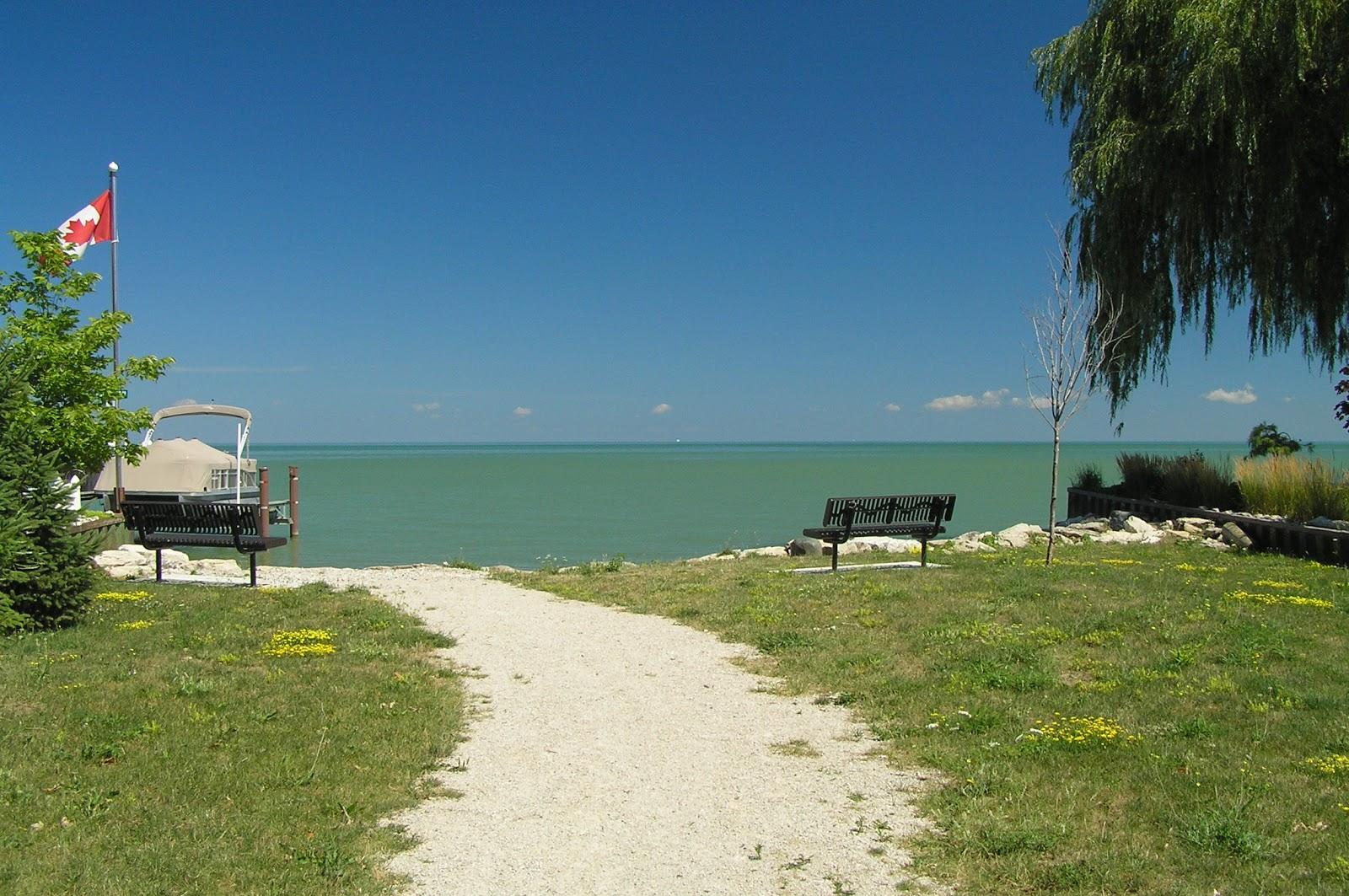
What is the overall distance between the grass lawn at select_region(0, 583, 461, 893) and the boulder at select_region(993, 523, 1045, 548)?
12.1m

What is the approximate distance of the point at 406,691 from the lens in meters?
7.58

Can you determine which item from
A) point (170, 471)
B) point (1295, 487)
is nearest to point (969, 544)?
point (1295, 487)

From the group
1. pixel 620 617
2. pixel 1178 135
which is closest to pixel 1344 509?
pixel 1178 135

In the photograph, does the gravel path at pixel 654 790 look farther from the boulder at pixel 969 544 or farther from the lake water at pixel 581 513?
the lake water at pixel 581 513

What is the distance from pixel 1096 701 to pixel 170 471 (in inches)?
1442

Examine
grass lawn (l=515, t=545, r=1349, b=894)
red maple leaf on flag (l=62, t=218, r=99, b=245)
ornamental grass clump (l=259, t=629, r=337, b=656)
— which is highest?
red maple leaf on flag (l=62, t=218, r=99, b=245)

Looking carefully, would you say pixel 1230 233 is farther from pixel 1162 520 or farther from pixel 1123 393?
pixel 1162 520

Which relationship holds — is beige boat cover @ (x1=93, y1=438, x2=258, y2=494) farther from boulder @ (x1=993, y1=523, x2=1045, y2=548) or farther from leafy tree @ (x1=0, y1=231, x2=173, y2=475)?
boulder @ (x1=993, y1=523, x2=1045, y2=548)

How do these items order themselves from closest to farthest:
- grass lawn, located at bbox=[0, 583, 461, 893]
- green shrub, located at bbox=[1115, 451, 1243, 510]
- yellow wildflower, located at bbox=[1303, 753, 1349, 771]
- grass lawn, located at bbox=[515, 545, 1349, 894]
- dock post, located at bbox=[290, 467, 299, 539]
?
grass lawn, located at bbox=[0, 583, 461, 893] → grass lawn, located at bbox=[515, 545, 1349, 894] → yellow wildflower, located at bbox=[1303, 753, 1349, 771] → green shrub, located at bbox=[1115, 451, 1243, 510] → dock post, located at bbox=[290, 467, 299, 539]

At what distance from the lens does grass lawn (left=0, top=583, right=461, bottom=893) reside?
175 inches

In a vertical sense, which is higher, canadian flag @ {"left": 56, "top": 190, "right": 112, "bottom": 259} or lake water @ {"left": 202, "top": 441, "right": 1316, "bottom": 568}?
canadian flag @ {"left": 56, "top": 190, "right": 112, "bottom": 259}

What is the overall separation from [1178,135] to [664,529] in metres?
19.0

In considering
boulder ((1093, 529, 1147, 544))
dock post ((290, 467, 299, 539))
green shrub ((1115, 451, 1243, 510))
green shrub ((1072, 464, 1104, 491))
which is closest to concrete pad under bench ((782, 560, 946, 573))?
boulder ((1093, 529, 1147, 544))

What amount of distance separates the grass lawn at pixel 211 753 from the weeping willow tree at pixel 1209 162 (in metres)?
17.1
